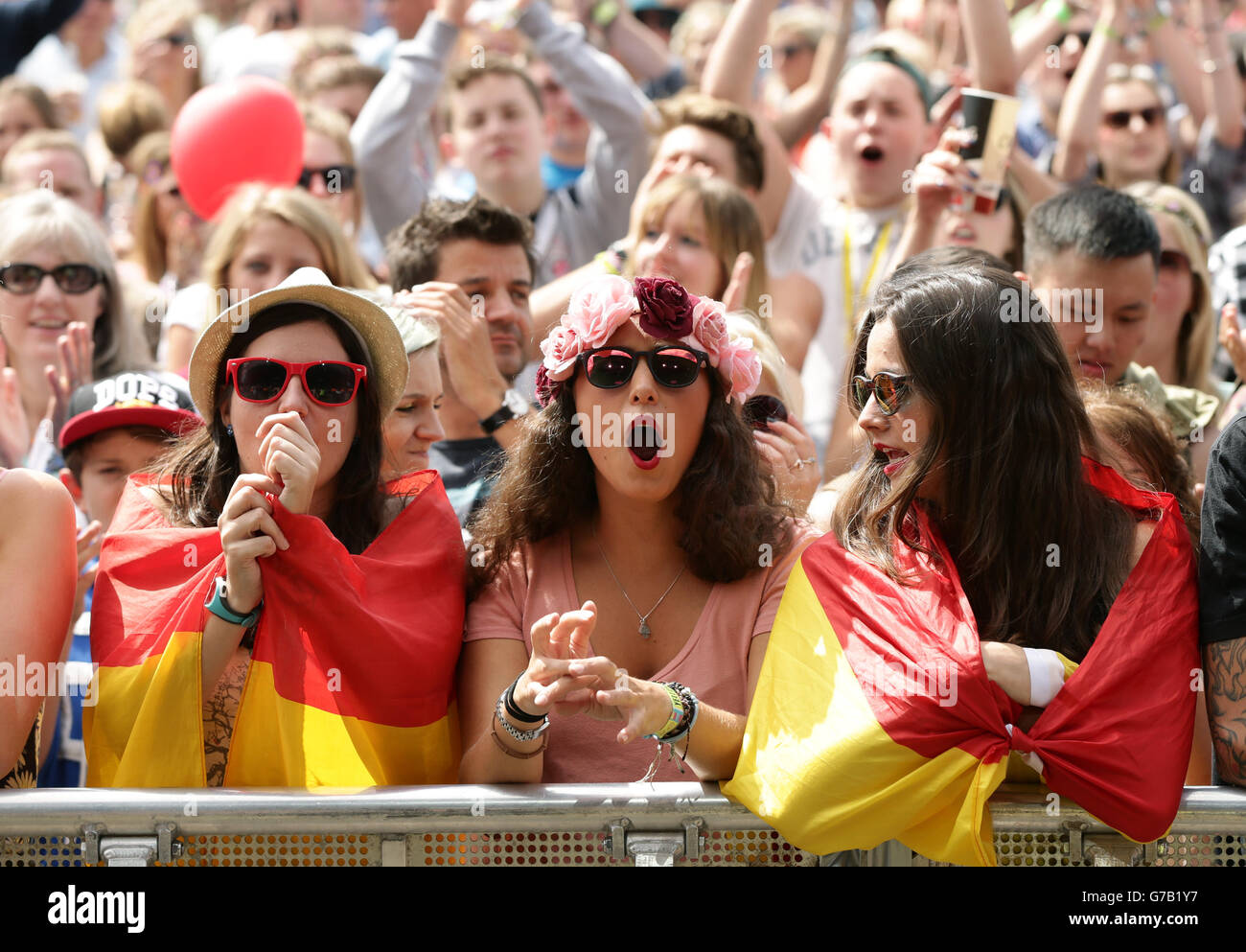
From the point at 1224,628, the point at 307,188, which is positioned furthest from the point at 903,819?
the point at 307,188

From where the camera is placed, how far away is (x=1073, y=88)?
6.10m

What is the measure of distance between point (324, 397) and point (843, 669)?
49.7 inches

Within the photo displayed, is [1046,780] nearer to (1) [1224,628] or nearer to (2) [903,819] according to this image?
(2) [903,819]

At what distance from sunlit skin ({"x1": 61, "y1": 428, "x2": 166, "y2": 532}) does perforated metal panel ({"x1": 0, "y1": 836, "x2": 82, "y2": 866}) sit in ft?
4.81

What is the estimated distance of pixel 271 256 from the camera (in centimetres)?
475

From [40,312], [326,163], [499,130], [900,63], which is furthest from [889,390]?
[326,163]

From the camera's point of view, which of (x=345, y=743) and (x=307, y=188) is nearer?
(x=345, y=743)

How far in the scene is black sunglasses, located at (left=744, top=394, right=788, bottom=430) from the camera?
376cm

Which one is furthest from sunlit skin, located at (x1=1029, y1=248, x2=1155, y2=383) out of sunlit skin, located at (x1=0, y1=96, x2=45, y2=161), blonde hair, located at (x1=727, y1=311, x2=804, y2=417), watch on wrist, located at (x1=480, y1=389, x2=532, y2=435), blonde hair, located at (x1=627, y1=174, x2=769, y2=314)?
sunlit skin, located at (x1=0, y1=96, x2=45, y2=161)

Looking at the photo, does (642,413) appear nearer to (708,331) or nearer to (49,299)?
(708,331)

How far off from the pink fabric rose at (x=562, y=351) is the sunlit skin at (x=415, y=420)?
78 centimetres

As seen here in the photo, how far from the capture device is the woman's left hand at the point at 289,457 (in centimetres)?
281

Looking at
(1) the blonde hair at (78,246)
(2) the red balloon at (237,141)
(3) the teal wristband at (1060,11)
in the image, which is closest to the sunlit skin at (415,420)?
(1) the blonde hair at (78,246)

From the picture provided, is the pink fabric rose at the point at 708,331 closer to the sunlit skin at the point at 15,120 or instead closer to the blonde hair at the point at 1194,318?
the blonde hair at the point at 1194,318
